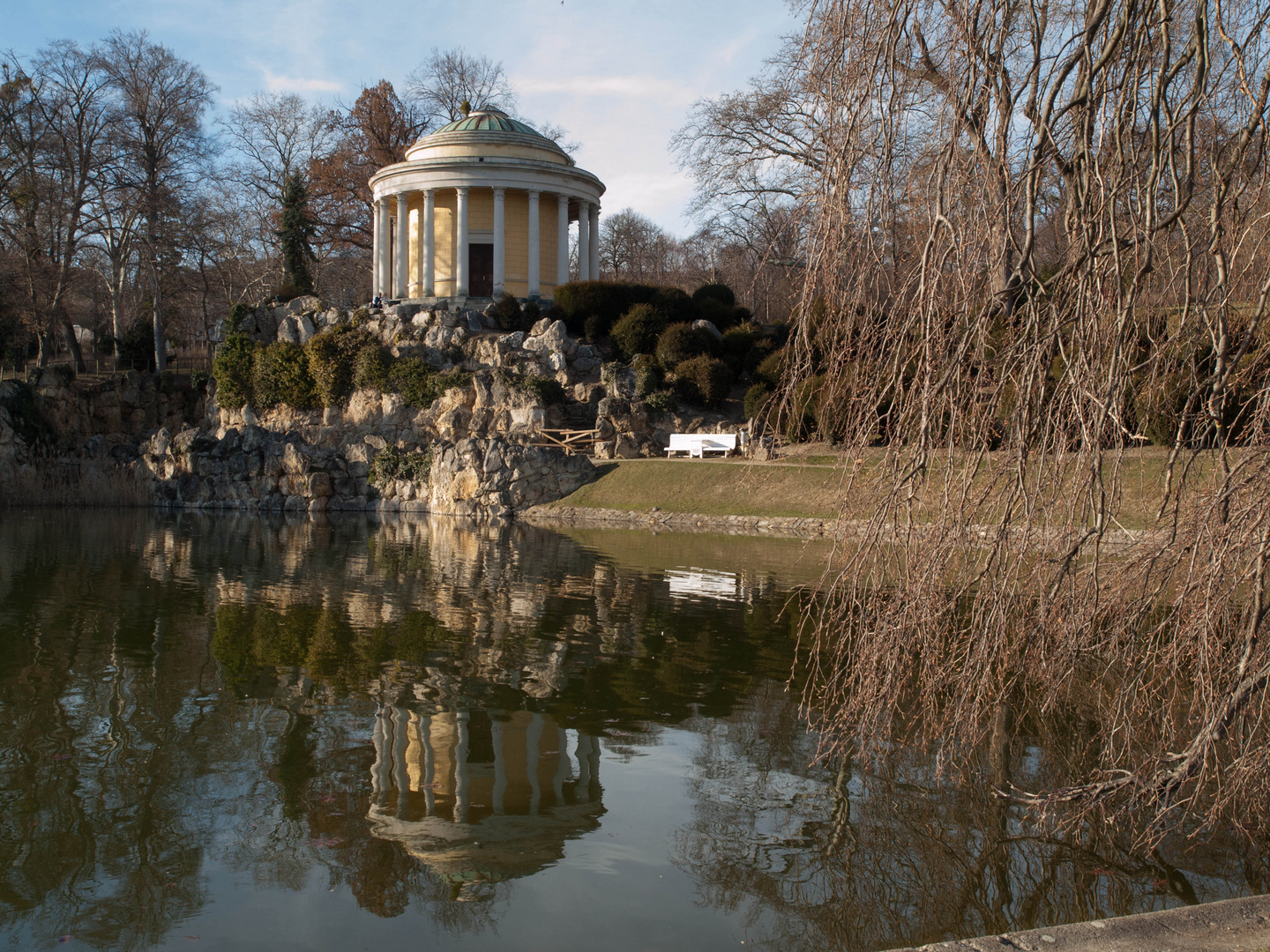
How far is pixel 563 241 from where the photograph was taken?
41875 mm

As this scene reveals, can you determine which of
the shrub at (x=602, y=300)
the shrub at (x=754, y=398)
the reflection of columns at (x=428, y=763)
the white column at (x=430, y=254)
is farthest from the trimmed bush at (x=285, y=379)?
the reflection of columns at (x=428, y=763)

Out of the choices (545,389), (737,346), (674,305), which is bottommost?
(545,389)

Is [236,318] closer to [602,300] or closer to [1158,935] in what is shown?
[602,300]

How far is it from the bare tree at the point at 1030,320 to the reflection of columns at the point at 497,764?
251 centimetres

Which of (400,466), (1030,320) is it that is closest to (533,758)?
(1030,320)

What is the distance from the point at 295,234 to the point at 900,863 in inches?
1747

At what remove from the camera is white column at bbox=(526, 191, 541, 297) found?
41.4 m

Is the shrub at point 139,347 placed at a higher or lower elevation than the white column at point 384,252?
lower

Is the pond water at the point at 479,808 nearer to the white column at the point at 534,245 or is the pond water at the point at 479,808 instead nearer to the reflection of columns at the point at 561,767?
the reflection of columns at the point at 561,767

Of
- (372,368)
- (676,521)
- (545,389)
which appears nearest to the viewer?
(676,521)

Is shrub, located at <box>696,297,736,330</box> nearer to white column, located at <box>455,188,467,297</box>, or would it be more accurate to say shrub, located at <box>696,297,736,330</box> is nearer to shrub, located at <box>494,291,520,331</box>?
shrub, located at <box>494,291,520,331</box>

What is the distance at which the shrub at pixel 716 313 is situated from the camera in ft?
123

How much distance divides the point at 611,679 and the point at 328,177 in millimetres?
46601

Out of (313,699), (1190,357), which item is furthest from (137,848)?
(1190,357)
